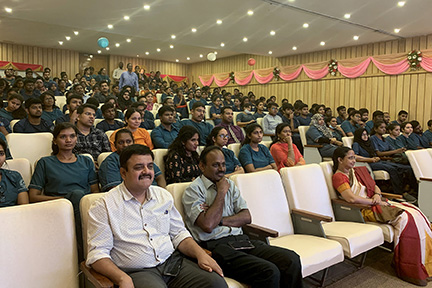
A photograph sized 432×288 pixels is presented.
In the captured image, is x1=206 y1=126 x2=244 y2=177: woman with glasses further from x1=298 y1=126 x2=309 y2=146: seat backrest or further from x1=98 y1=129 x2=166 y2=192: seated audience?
x1=298 y1=126 x2=309 y2=146: seat backrest

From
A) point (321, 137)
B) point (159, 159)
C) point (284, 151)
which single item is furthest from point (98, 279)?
point (321, 137)

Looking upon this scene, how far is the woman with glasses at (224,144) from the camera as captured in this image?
344 centimetres

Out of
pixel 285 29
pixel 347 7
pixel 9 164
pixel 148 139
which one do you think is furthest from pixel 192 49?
pixel 9 164

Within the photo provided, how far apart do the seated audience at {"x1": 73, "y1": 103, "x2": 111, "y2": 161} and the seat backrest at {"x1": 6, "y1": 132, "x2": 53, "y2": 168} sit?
294 millimetres

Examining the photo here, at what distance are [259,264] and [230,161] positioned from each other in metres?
1.78

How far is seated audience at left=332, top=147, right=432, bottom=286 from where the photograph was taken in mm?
2555

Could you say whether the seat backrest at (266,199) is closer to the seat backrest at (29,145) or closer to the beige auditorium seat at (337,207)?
the beige auditorium seat at (337,207)

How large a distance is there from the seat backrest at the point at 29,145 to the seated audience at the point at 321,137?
401cm

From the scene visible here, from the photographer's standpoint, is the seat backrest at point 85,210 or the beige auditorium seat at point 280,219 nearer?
the seat backrest at point 85,210

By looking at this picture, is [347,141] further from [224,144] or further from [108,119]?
[108,119]

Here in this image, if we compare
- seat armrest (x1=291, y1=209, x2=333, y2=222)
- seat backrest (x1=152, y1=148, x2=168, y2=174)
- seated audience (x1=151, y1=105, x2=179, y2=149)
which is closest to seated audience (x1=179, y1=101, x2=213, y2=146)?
seated audience (x1=151, y1=105, x2=179, y2=149)

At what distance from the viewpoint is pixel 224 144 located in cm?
350

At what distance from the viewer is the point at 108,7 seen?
6.54 meters

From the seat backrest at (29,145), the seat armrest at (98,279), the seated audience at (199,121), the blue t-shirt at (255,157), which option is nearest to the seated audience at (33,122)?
the seat backrest at (29,145)
